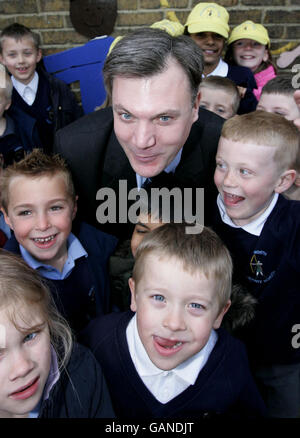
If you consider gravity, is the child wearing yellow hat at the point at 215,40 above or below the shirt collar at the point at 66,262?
Result: above

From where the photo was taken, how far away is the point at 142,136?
4.66ft

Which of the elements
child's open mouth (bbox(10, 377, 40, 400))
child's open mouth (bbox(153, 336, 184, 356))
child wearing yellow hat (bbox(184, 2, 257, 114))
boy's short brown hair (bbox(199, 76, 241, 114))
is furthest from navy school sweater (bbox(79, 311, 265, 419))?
child wearing yellow hat (bbox(184, 2, 257, 114))

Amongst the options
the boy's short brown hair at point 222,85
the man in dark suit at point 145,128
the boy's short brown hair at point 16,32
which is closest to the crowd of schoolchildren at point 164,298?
the man in dark suit at point 145,128

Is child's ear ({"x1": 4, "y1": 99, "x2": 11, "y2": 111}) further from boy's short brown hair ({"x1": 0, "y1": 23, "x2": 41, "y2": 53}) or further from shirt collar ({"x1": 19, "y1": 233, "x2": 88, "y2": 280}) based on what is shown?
shirt collar ({"x1": 19, "y1": 233, "x2": 88, "y2": 280})

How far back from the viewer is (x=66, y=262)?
5.62 feet

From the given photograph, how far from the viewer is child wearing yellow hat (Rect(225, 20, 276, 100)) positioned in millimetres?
2938

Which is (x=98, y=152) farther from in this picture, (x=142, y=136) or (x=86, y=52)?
(x=86, y=52)

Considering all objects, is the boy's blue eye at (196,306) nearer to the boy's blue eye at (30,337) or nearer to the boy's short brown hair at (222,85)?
the boy's blue eye at (30,337)

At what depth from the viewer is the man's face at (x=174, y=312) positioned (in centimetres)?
112

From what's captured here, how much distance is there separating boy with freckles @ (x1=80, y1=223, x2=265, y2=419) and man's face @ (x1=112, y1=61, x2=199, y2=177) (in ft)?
1.25

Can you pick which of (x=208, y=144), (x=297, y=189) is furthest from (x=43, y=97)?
(x=297, y=189)

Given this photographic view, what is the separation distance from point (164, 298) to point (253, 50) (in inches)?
99.8

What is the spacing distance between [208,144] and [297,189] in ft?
1.62

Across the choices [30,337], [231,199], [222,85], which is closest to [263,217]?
[231,199]
